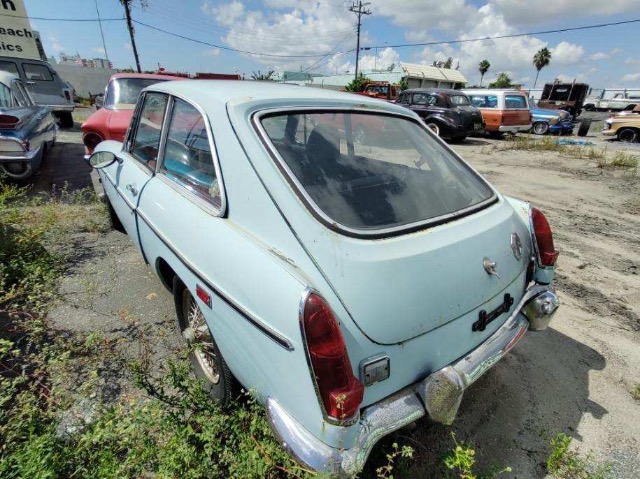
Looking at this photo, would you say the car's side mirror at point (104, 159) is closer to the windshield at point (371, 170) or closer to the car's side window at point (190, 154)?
the car's side window at point (190, 154)

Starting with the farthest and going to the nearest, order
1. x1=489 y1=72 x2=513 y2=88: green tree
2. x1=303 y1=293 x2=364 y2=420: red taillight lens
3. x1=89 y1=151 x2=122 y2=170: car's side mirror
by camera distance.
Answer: x1=489 y1=72 x2=513 y2=88: green tree, x1=89 y1=151 x2=122 y2=170: car's side mirror, x1=303 y1=293 x2=364 y2=420: red taillight lens

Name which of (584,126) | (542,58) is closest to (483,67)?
(542,58)

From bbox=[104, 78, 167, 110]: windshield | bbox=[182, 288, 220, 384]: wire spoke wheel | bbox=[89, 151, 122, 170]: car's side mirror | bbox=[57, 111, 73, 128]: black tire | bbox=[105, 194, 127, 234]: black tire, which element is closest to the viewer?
bbox=[182, 288, 220, 384]: wire spoke wheel

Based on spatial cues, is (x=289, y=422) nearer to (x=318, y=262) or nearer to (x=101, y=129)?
(x=318, y=262)

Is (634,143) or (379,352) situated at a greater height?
(379,352)

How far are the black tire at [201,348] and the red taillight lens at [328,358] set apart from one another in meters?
0.78

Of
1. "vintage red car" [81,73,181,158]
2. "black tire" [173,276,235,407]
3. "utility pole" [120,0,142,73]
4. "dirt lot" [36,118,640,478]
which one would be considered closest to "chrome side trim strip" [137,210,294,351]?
"black tire" [173,276,235,407]

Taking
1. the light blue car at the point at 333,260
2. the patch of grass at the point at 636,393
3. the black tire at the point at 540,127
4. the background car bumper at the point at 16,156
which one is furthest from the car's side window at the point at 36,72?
the black tire at the point at 540,127

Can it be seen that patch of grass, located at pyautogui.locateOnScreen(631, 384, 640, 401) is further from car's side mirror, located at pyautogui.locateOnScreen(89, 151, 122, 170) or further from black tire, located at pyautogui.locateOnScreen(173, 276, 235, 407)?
car's side mirror, located at pyautogui.locateOnScreen(89, 151, 122, 170)

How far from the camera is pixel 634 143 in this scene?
45.8 ft

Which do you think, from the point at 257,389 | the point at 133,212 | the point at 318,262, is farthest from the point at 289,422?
the point at 133,212

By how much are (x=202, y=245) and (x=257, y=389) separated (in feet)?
2.30

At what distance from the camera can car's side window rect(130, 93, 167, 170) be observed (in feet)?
8.53

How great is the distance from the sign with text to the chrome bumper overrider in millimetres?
18379
